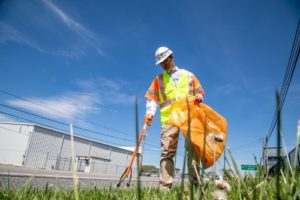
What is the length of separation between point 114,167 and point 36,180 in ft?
193

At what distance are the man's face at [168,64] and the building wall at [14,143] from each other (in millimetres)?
51659

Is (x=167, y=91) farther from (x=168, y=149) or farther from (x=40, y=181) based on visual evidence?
(x=40, y=181)

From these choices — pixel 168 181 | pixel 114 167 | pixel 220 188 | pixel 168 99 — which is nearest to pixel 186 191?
pixel 220 188

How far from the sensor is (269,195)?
1088 millimetres

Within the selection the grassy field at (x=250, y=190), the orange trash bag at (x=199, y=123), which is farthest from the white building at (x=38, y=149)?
the grassy field at (x=250, y=190)

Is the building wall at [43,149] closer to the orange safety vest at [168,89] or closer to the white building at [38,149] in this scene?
the white building at [38,149]

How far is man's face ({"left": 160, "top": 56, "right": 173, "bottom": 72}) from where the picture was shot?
203 inches

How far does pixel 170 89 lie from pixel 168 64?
526 millimetres

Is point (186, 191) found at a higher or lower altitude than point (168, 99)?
lower

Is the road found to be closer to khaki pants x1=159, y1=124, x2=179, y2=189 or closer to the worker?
khaki pants x1=159, y1=124, x2=179, y2=189

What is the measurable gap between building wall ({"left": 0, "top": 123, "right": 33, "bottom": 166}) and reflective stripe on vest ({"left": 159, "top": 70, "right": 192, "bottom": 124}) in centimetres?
5161

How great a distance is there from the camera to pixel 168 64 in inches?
203

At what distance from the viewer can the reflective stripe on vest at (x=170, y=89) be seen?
15.9ft

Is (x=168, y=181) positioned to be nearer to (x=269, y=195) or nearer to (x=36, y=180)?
(x=36, y=180)
